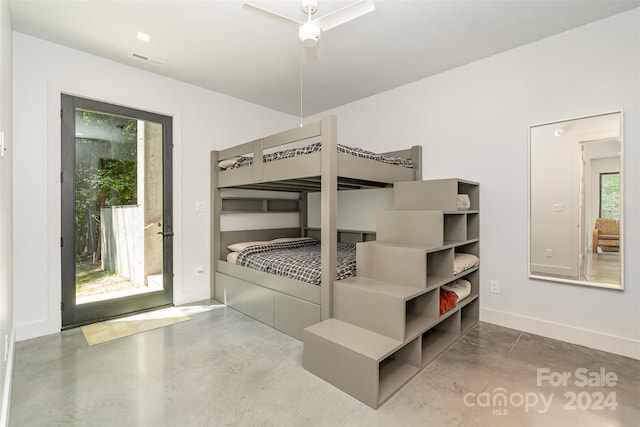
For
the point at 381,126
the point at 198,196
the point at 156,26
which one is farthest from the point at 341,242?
the point at 156,26

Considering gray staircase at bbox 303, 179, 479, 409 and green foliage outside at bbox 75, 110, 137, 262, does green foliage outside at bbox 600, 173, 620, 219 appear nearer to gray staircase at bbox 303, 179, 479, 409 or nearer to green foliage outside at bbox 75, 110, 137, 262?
gray staircase at bbox 303, 179, 479, 409

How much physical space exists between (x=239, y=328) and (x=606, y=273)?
10.1ft

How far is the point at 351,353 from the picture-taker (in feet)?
5.67

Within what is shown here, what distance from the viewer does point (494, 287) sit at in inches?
111

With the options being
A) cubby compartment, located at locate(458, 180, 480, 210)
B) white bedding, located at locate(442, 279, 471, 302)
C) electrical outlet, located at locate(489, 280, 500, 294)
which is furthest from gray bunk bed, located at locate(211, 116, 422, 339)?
electrical outlet, located at locate(489, 280, 500, 294)

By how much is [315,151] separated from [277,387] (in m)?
1.67

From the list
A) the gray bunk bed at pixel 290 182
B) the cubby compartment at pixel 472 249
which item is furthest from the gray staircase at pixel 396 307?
the gray bunk bed at pixel 290 182

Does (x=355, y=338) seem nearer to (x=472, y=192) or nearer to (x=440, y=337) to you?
(x=440, y=337)

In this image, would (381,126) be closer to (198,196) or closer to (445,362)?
(198,196)

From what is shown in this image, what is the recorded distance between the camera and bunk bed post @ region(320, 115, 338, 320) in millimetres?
2205

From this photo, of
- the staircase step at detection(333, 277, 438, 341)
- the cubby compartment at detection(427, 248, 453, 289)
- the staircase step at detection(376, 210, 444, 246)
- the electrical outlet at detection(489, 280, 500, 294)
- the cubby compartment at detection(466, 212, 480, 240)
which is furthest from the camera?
the cubby compartment at detection(466, 212, 480, 240)

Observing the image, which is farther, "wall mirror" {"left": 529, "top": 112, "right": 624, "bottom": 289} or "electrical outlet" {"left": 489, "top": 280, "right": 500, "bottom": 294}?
"electrical outlet" {"left": 489, "top": 280, "right": 500, "bottom": 294}

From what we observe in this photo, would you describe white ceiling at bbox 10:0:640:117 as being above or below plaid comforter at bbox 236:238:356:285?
above

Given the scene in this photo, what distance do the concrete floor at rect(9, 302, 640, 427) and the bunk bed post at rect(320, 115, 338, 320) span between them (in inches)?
19.3
